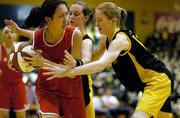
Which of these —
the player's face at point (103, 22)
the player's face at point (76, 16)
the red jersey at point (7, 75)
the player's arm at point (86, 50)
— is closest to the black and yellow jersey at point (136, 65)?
the player's face at point (103, 22)

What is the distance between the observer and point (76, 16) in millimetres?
4789

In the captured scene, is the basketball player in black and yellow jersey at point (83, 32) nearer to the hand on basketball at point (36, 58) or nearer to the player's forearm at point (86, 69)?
the hand on basketball at point (36, 58)

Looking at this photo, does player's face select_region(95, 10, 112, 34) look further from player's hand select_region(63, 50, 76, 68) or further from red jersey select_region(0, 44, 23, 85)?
red jersey select_region(0, 44, 23, 85)

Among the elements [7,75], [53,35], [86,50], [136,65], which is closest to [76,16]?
[86,50]

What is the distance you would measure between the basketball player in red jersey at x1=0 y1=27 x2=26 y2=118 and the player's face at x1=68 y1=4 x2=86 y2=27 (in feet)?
6.03

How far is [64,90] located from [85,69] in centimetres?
49

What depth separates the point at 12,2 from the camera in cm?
1345

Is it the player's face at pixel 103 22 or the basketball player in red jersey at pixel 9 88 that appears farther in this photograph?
the basketball player in red jersey at pixel 9 88

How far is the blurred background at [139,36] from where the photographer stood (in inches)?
436

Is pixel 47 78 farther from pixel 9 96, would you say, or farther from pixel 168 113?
pixel 9 96

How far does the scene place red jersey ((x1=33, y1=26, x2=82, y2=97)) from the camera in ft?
13.5

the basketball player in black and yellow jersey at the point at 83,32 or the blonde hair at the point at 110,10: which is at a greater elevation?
the blonde hair at the point at 110,10

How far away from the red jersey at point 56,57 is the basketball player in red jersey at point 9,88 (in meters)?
2.17

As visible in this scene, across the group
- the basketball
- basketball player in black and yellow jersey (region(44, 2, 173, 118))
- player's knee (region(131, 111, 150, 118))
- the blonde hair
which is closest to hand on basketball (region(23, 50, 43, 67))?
the basketball
